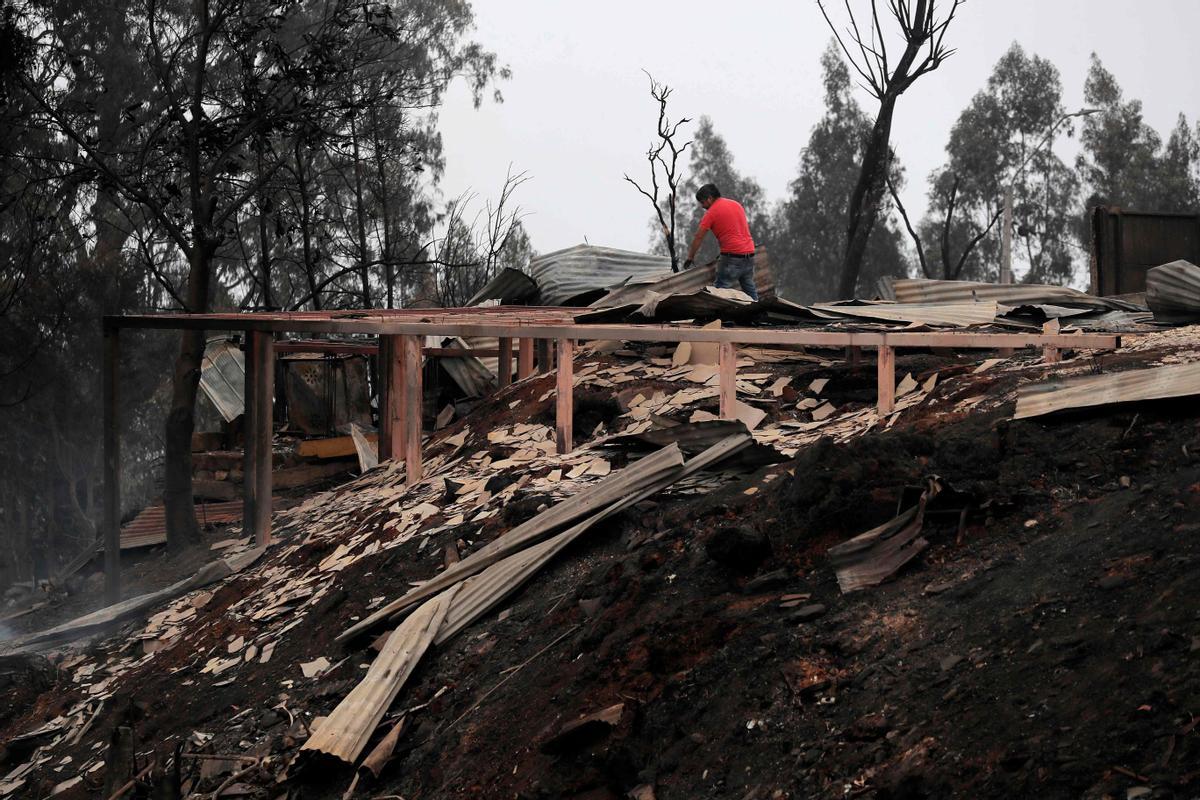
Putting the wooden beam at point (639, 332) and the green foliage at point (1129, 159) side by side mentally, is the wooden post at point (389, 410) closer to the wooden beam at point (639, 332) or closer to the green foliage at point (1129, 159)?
the wooden beam at point (639, 332)

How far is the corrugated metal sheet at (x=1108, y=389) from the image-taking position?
231 inches

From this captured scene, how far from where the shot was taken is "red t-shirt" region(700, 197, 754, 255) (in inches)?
503

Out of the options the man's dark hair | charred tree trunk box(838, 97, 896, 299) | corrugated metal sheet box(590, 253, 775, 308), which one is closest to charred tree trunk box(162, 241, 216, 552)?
corrugated metal sheet box(590, 253, 775, 308)

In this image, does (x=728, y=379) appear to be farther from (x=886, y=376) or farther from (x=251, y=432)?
(x=251, y=432)

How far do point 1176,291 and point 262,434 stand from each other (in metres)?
7.99

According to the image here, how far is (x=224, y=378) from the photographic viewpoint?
1878 centimetres

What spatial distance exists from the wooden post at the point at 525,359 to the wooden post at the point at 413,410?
117 inches

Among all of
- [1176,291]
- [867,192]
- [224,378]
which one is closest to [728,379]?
[1176,291]

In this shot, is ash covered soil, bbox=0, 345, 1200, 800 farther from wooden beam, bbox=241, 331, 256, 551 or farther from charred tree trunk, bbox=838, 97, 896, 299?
charred tree trunk, bbox=838, 97, 896, 299

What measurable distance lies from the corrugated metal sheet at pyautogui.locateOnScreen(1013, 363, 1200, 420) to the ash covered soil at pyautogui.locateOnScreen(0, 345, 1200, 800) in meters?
0.07

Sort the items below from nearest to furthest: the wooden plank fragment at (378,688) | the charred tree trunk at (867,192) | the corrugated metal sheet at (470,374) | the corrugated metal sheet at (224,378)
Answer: the wooden plank fragment at (378,688)
the corrugated metal sheet at (470,374)
the corrugated metal sheet at (224,378)
the charred tree trunk at (867,192)

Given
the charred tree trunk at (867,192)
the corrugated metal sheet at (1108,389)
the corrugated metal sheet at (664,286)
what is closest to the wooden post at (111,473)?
the corrugated metal sheet at (664,286)

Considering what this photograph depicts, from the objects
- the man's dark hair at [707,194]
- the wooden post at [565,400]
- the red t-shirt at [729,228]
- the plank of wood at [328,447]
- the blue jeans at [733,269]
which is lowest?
the plank of wood at [328,447]

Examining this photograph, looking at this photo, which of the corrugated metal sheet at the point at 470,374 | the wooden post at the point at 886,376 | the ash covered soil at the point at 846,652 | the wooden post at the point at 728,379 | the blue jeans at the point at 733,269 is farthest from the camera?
the corrugated metal sheet at the point at 470,374
